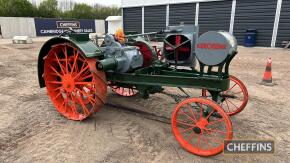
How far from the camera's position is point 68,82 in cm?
359

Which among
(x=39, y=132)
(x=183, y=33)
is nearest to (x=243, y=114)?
(x=183, y=33)

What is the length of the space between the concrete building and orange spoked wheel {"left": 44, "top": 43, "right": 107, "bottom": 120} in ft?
40.0

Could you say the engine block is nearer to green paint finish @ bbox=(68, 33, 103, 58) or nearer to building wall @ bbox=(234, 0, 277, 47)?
green paint finish @ bbox=(68, 33, 103, 58)

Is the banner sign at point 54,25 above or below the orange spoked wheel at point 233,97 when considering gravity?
above

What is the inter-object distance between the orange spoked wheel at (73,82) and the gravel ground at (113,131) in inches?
8.3

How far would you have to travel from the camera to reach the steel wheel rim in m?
3.44

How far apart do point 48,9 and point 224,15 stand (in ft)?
94.2

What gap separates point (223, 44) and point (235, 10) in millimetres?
12374

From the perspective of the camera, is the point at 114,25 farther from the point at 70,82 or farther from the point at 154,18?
the point at 70,82

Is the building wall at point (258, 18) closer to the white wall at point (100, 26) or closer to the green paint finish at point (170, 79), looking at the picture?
the green paint finish at point (170, 79)

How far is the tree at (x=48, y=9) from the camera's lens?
3333cm

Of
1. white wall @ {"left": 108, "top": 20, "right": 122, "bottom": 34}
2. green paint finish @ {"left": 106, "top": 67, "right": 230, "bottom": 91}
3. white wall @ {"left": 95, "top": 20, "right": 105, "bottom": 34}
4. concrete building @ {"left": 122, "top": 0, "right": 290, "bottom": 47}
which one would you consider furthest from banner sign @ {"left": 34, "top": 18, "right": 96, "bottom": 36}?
green paint finish @ {"left": 106, "top": 67, "right": 230, "bottom": 91}

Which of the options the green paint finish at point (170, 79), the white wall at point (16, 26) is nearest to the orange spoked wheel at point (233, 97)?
the green paint finish at point (170, 79)

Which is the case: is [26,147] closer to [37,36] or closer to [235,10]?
[235,10]
